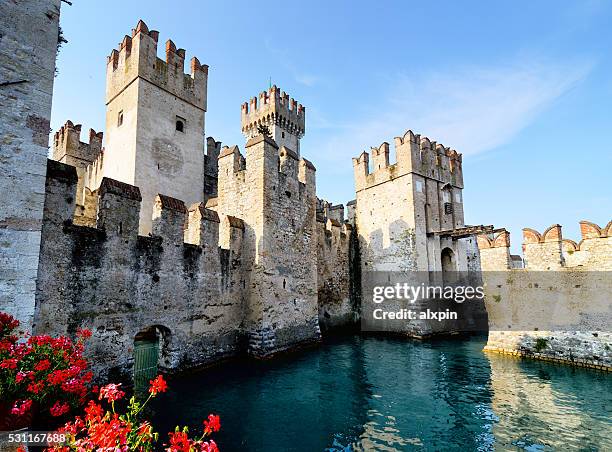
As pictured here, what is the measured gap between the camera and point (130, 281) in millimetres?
8797

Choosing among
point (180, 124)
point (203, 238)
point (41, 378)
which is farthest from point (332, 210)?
point (41, 378)

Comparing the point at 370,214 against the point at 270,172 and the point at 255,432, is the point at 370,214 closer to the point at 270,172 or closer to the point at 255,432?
the point at 270,172

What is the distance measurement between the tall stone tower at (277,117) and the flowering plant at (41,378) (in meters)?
28.1

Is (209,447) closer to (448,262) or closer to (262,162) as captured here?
(262,162)

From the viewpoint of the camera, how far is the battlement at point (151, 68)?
1530 centimetres

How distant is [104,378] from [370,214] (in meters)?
15.7

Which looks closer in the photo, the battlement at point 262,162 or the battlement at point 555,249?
the battlement at point 555,249

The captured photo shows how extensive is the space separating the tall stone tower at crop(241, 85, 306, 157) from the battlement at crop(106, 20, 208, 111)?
12475 mm

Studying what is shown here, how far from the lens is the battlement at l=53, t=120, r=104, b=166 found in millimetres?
19969

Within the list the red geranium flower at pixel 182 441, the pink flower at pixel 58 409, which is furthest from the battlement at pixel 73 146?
the red geranium flower at pixel 182 441

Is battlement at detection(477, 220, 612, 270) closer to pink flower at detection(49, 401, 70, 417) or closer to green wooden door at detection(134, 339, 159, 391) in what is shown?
green wooden door at detection(134, 339, 159, 391)

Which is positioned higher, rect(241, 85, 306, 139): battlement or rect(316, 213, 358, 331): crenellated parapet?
rect(241, 85, 306, 139): battlement

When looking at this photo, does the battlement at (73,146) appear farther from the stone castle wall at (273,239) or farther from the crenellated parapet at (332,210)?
the crenellated parapet at (332,210)

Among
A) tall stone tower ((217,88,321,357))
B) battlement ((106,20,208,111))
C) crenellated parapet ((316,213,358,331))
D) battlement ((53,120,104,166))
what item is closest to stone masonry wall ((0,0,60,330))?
tall stone tower ((217,88,321,357))
